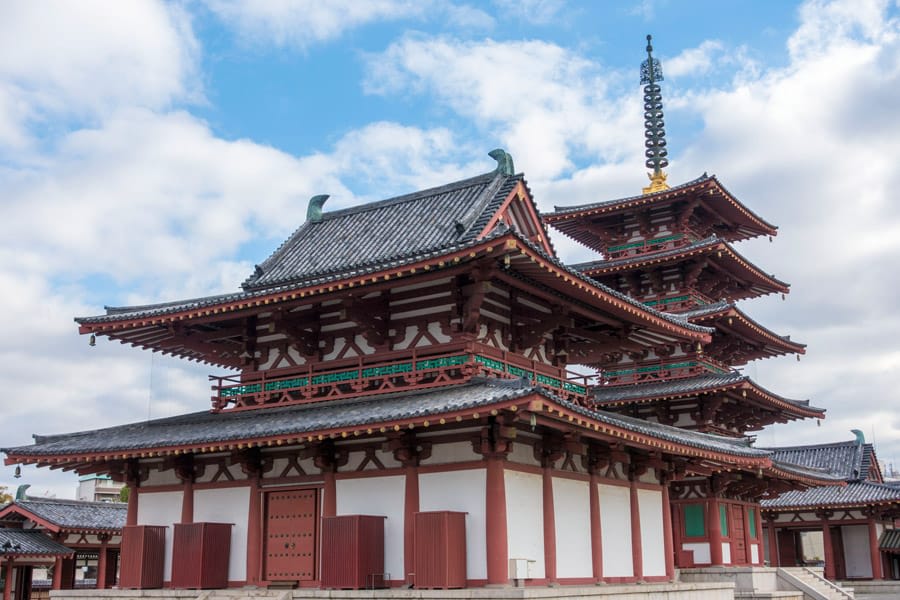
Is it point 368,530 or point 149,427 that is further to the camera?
point 149,427

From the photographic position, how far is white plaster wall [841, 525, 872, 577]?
53.3 metres

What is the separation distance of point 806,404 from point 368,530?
33667 mm

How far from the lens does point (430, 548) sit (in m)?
22.0

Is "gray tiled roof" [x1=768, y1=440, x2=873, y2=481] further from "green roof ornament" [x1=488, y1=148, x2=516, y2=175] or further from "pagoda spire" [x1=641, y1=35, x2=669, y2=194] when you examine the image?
"green roof ornament" [x1=488, y1=148, x2=516, y2=175]

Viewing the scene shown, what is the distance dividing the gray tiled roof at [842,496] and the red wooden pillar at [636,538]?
2636cm

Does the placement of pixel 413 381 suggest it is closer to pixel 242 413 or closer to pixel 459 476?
pixel 459 476

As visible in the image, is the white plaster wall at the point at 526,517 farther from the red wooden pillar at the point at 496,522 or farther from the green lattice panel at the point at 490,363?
the green lattice panel at the point at 490,363

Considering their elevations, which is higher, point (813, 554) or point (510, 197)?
point (510, 197)

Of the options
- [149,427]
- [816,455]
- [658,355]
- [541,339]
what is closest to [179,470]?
[149,427]

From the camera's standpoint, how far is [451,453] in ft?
76.9

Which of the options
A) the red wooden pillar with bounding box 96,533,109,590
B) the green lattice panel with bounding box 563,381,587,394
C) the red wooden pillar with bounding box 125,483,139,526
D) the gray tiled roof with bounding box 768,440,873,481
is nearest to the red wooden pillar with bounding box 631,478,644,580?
the green lattice panel with bounding box 563,381,587,394

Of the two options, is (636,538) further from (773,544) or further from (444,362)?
(773,544)

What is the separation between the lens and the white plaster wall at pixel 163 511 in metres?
27.5

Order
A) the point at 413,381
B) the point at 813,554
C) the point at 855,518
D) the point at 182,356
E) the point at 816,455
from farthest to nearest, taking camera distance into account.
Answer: the point at 813,554 → the point at 816,455 → the point at 855,518 → the point at 182,356 → the point at 413,381
